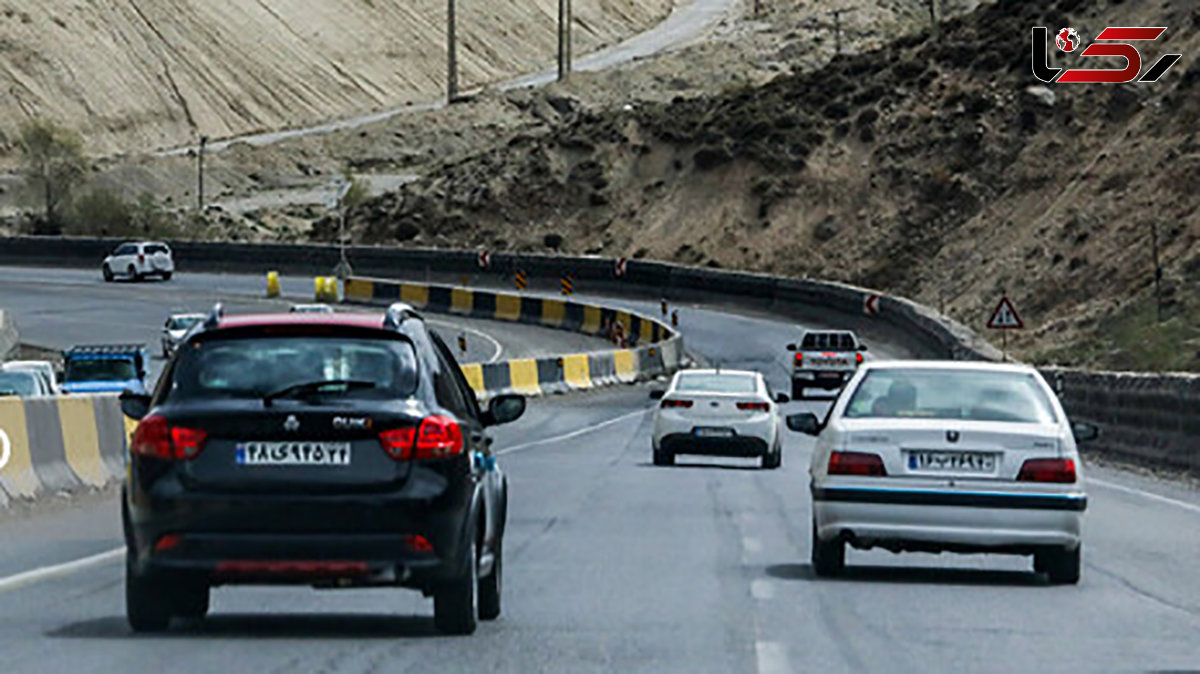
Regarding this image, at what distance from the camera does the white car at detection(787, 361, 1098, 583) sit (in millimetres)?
15008

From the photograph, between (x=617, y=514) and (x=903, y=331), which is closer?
(x=617, y=514)

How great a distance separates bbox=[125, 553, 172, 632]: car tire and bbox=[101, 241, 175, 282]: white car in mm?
82221

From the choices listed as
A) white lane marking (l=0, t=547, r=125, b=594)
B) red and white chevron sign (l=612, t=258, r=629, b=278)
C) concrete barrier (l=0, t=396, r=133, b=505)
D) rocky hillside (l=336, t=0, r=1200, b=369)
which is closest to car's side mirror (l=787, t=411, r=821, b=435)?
white lane marking (l=0, t=547, r=125, b=594)

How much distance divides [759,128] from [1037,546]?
84.9 metres

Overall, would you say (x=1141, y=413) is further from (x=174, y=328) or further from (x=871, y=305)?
(x=871, y=305)

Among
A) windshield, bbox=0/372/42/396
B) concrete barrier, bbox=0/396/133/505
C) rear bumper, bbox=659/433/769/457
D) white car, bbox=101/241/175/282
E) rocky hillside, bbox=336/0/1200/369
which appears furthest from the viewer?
white car, bbox=101/241/175/282

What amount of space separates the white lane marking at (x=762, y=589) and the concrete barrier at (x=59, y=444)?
26.1ft

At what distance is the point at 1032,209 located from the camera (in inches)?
3219

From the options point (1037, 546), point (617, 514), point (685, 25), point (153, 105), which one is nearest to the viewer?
point (1037, 546)

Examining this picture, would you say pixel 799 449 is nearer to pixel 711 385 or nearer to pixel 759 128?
pixel 711 385

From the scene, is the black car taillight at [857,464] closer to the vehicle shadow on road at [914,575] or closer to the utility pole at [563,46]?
the vehicle shadow on road at [914,575]

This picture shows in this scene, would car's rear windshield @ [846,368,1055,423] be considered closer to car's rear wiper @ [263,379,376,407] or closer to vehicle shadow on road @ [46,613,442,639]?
vehicle shadow on road @ [46,613,442,639]

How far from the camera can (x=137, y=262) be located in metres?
92.4

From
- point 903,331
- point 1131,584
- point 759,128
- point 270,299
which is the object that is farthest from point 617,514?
point 759,128
